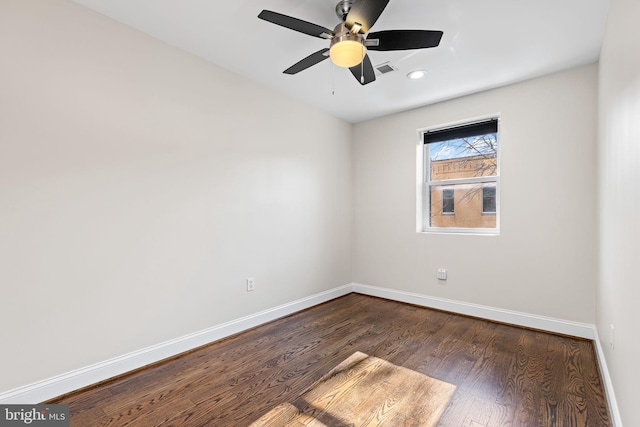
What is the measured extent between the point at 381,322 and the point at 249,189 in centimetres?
197

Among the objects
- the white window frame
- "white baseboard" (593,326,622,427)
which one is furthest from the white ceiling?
"white baseboard" (593,326,622,427)

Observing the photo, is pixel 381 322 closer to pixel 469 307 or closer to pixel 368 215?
pixel 469 307

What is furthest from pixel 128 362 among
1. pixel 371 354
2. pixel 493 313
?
pixel 493 313

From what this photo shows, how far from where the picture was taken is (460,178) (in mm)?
3514

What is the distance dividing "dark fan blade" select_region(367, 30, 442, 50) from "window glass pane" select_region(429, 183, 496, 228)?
2.08 meters

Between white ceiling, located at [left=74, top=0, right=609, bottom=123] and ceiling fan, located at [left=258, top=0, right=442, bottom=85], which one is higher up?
white ceiling, located at [left=74, top=0, right=609, bottom=123]

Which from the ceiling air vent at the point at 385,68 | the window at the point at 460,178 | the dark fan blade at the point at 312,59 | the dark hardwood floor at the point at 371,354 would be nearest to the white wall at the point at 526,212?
the window at the point at 460,178

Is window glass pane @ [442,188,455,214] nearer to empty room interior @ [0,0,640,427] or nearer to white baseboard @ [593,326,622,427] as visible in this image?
empty room interior @ [0,0,640,427]

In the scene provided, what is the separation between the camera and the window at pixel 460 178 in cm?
329

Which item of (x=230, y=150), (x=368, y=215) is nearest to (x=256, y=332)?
(x=230, y=150)

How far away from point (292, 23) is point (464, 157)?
104 inches

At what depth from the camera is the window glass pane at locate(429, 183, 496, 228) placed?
3344mm

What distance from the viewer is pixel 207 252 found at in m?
2.62

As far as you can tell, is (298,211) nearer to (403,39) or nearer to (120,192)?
(120,192)
